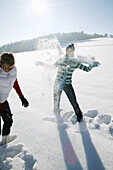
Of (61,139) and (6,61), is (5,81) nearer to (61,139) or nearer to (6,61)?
(6,61)

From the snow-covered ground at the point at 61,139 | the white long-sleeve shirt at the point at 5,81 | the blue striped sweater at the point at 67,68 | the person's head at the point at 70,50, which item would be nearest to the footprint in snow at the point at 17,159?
the snow-covered ground at the point at 61,139

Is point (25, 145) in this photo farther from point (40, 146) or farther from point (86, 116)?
point (86, 116)

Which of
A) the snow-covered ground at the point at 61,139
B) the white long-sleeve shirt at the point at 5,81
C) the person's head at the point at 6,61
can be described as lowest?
the snow-covered ground at the point at 61,139

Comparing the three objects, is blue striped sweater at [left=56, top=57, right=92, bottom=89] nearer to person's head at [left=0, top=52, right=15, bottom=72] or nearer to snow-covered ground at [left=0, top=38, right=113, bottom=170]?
snow-covered ground at [left=0, top=38, right=113, bottom=170]

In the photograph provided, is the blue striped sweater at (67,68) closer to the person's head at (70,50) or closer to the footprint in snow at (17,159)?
the person's head at (70,50)

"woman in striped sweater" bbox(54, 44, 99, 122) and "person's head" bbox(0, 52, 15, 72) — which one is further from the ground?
"person's head" bbox(0, 52, 15, 72)

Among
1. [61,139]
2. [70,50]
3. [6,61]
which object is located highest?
[70,50]

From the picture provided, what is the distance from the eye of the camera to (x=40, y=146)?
2393 millimetres

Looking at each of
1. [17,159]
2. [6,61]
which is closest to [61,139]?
[17,159]

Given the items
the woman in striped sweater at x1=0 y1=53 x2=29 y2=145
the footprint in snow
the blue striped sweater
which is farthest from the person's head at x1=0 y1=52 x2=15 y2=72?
the footprint in snow

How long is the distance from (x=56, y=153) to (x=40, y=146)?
332mm

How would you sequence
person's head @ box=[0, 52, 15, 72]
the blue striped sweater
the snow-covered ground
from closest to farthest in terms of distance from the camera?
1. person's head @ box=[0, 52, 15, 72]
2. the snow-covered ground
3. the blue striped sweater

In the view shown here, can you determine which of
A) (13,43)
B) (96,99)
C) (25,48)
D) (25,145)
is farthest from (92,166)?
(13,43)

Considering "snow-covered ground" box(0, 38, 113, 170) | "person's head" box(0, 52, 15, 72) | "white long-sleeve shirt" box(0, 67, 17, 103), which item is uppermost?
"person's head" box(0, 52, 15, 72)
